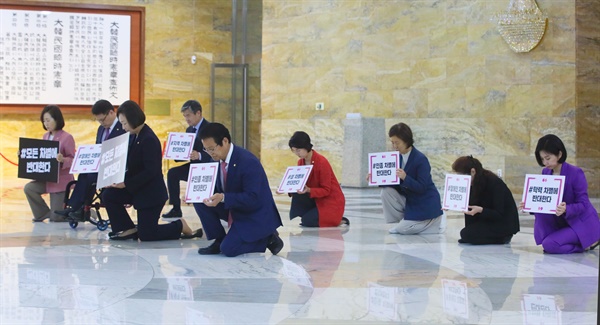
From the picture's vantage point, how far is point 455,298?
566 centimetres

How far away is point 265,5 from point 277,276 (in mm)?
12942

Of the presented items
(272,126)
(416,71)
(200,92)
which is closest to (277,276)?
(416,71)

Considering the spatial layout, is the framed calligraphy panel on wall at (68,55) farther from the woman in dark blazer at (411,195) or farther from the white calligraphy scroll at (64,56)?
the woman in dark blazer at (411,195)


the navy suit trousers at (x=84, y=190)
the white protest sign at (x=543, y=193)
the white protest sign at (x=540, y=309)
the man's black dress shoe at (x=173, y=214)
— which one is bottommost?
the man's black dress shoe at (x=173, y=214)

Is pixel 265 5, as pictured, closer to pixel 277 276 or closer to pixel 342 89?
pixel 342 89

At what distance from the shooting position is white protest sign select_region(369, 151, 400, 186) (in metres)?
8.92

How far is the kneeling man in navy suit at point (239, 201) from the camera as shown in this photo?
6.92 metres

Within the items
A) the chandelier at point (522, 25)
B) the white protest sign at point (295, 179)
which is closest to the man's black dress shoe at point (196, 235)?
the white protest sign at point (295, 179)

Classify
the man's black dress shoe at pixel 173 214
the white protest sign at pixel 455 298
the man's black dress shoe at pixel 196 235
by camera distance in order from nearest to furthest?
1. the white protest sign at pixel 455 298
2. the man's black dress shoe at pixel 196 235
3. the man's black dress shoe at pixel 173 214

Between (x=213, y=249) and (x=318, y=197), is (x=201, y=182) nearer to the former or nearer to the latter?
(x=213, y=249)

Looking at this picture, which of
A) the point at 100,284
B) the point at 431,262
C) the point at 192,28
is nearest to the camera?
the point at 100,284

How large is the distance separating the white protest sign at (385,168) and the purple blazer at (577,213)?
1.74 metres

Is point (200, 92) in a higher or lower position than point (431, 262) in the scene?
higher

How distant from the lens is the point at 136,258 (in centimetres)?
726
